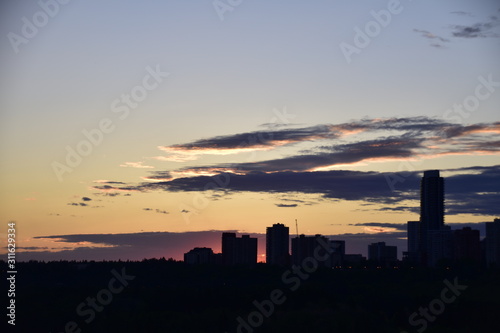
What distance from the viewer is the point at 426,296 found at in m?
193

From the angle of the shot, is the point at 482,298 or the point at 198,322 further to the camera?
the point at 482,298

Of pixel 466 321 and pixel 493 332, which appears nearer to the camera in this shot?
pixel 493 332

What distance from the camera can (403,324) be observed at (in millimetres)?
171375

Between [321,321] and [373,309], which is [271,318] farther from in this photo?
[373,309]

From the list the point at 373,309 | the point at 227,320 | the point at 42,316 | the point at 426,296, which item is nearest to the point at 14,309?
the point at 42,316

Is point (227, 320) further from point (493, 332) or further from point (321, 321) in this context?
point (493, 332)

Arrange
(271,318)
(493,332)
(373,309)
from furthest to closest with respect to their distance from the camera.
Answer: (373,309) < (271,318) < (493,332)

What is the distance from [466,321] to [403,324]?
16202 millimetres

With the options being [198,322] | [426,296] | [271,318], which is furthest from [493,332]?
[198,322]

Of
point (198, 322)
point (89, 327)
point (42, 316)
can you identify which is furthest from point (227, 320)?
point (42, 316)

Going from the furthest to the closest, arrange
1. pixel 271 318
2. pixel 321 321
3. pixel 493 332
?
pixel 271 318
pixel 321 321
pixel 493 332

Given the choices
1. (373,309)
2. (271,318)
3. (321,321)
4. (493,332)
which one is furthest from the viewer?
(373,309)

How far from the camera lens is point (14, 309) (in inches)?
7618

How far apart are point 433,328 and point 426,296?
2985 cm
